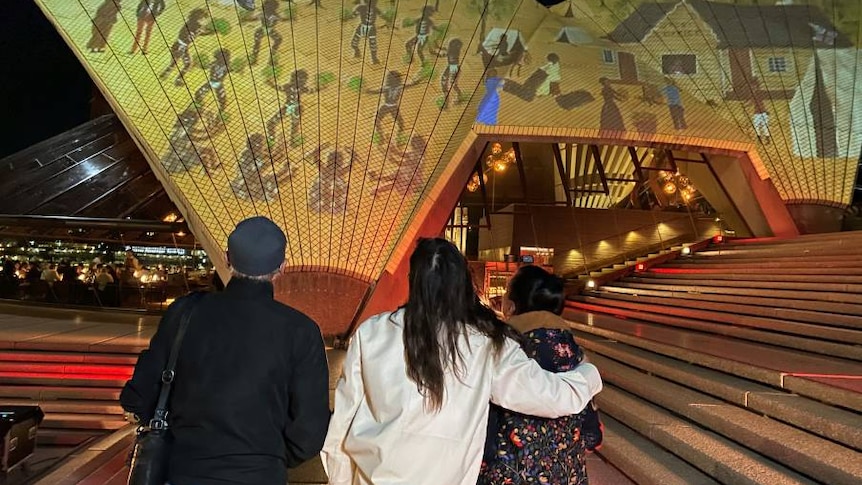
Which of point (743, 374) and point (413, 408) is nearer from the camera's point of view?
point (413, 408)

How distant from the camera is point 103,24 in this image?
7410 millimetres

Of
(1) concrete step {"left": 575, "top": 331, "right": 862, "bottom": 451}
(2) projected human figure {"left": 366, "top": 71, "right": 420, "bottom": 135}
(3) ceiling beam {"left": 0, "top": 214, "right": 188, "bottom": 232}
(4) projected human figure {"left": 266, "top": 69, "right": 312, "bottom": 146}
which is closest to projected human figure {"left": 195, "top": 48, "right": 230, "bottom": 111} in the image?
(4) projected human figure {"left": 266, "top": 69, "right": 312, "bottom": 146}

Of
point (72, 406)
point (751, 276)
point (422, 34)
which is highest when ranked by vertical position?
point (422, 34)

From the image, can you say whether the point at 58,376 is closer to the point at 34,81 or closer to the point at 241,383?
the point at 241,383

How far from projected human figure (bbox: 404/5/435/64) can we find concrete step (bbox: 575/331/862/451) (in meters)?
5.58

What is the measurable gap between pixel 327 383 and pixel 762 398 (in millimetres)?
2951

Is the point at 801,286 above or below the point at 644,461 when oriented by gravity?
above

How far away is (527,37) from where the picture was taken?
9.29 metres

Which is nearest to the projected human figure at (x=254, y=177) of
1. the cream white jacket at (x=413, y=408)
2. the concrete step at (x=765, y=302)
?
the concrete step at (x=765, y=302)

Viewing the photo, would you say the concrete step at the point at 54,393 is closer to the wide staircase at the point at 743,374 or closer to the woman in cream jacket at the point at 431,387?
the wide staircase at the point at 743,374

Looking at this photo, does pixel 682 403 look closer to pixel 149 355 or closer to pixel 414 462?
pixel 414 462

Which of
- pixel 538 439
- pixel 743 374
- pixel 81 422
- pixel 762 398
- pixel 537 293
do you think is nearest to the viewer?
pixel 538 439

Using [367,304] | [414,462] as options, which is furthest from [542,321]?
[367,304]

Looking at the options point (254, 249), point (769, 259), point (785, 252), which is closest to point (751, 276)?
point (769, 259)
